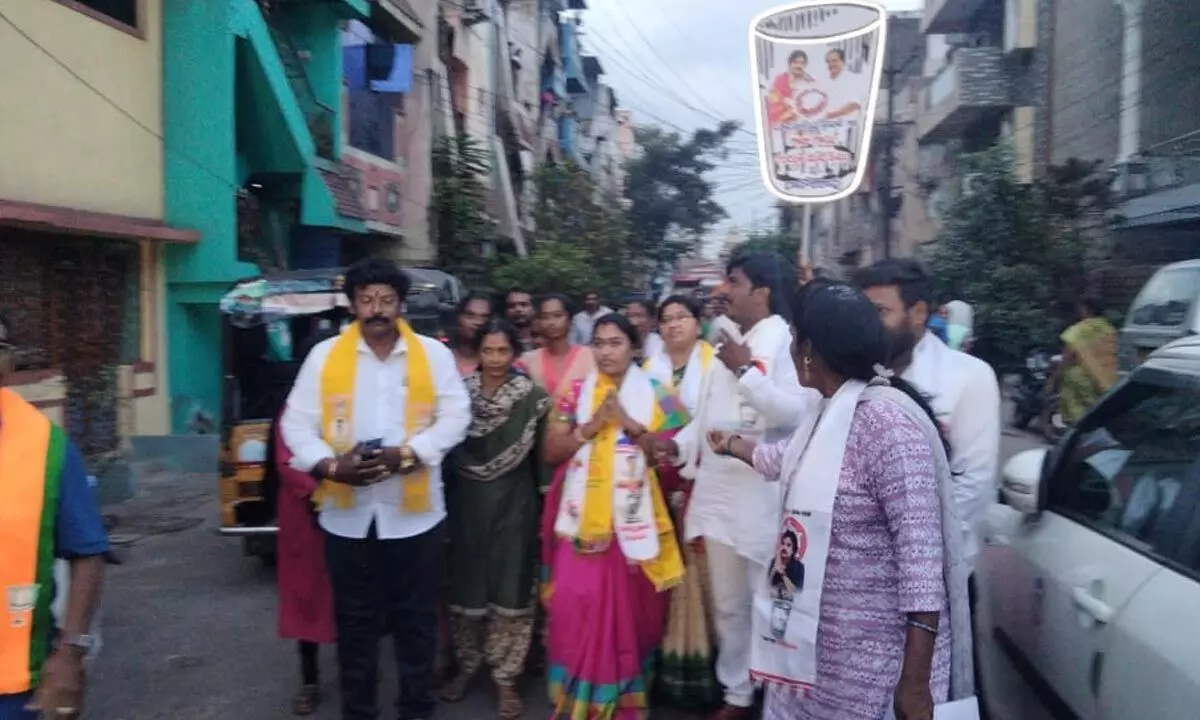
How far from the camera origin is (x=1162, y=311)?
393 inches

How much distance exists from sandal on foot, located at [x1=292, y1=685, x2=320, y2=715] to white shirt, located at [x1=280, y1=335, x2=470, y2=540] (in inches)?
43.8

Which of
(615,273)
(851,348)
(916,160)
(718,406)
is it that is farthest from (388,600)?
(916,160)

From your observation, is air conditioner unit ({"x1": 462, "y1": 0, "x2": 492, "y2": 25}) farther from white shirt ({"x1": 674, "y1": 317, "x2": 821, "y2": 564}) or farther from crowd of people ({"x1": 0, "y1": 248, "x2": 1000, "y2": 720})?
white shirt ({"x1": 674, "y1": 317, "x2": 821, "y2": 564})

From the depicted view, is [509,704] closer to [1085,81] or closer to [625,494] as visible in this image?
[625,494]

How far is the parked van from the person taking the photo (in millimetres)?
9430

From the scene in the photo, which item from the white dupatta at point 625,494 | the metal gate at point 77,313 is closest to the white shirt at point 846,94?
the white dupatta at point 625,494

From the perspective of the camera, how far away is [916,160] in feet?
110

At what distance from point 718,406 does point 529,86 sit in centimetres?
2784

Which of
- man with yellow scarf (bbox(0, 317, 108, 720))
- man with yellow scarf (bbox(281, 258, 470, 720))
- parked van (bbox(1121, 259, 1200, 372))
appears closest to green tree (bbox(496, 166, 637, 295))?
parked van (bbox(1121, 259, 1200, 372))

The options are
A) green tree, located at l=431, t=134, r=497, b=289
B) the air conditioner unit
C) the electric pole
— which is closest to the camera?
green tree, located at l=431, t=134, r=497, b=289

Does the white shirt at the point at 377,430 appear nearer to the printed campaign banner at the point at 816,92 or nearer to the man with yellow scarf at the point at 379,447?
the man with yellow scarf at the point at 379,447

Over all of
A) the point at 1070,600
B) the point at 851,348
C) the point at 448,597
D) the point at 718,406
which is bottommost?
the point at 448,597

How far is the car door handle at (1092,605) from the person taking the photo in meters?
2.72

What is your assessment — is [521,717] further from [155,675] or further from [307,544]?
[155,675]
